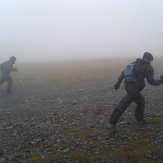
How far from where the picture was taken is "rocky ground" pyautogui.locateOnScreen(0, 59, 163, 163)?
304 inches

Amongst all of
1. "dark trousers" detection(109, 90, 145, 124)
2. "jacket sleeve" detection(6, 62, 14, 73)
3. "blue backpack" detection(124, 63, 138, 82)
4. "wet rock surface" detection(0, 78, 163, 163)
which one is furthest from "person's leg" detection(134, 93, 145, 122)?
"jacket sleeve" detection(6, 62, 14, 73)

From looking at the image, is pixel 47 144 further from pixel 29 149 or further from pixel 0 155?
pixel 0 155

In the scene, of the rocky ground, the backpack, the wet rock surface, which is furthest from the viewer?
the backpack

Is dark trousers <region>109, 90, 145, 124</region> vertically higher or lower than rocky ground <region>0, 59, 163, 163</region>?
higher

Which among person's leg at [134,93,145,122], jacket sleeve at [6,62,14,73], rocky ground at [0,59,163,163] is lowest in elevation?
rocky ground at [0,59,163,163]

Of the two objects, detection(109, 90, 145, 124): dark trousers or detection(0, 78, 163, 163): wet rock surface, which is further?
detection(109, 90, 145, 124): dark trousers

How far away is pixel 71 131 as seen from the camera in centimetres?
1030

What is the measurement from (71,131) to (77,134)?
56 cm

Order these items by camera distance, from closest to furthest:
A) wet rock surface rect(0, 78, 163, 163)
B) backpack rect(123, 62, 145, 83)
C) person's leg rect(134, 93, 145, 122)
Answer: wet rock surface rect(0, 78, 163, 163), backpack rect(123, 62, 145, 83), person's leg rect(134, 93, 145, 122)

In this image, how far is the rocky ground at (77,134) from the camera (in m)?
7.72

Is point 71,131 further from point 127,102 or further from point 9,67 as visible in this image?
point 9,67

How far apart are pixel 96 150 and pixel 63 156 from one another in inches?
51.5

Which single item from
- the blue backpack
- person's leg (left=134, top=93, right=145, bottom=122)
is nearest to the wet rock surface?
person's leg (left=134, top=93, right=145, bottom=122)

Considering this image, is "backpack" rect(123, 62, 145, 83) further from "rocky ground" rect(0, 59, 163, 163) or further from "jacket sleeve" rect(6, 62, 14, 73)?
"jacket sleeve" rect(6, 62, 14, 73)
